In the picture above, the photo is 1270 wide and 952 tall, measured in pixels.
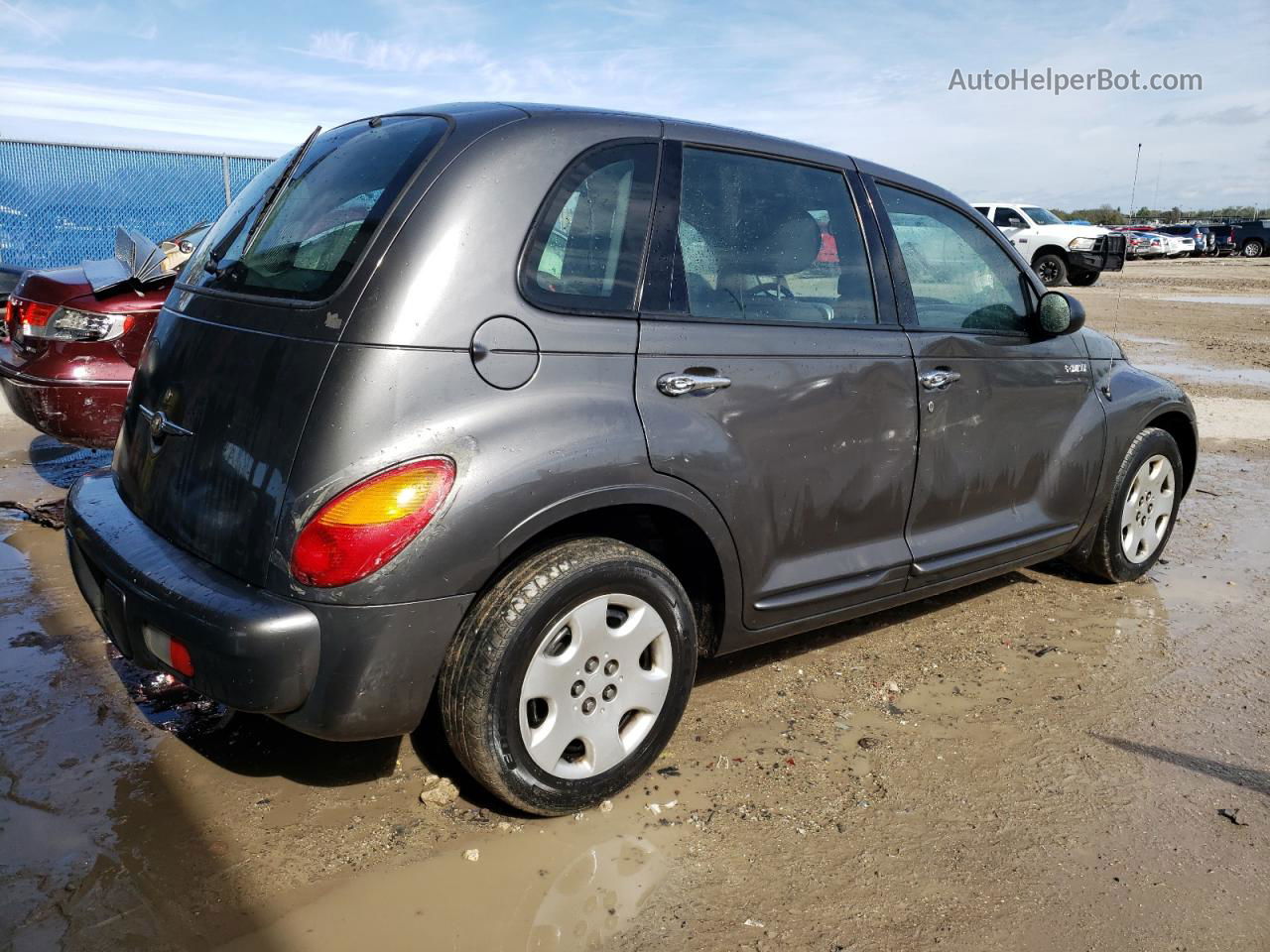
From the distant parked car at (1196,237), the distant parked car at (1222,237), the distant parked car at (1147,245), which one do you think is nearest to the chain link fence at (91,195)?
the distant parked car at (1147,245)

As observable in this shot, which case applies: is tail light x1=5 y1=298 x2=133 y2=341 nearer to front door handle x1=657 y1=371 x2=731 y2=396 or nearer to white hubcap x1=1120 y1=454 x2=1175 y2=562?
front door handle x1=657 y1=371 x2=731 y2=396

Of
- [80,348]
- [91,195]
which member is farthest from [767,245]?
[91,195]

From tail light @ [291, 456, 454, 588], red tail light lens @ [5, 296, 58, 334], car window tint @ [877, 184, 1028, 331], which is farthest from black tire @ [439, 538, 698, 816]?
red tail light lens @ [5, 296, 58, 334]

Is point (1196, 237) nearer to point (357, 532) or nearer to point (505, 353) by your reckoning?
point (505, 353)

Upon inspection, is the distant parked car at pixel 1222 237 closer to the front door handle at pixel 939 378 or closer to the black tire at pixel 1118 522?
the black tire at pixel 1118 522

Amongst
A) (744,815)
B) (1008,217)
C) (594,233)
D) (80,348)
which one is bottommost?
(744,815)

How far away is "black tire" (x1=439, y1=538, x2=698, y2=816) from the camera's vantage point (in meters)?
2.46

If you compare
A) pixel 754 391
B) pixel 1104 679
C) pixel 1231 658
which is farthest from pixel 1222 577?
pixel 754 391

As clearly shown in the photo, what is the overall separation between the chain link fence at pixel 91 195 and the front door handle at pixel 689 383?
468 inches

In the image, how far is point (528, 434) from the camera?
8.11ft

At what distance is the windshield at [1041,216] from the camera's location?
23.0m

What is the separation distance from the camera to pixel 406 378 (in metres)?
2.35

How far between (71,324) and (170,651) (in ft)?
10.5

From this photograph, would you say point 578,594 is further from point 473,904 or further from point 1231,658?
point 1231,658
